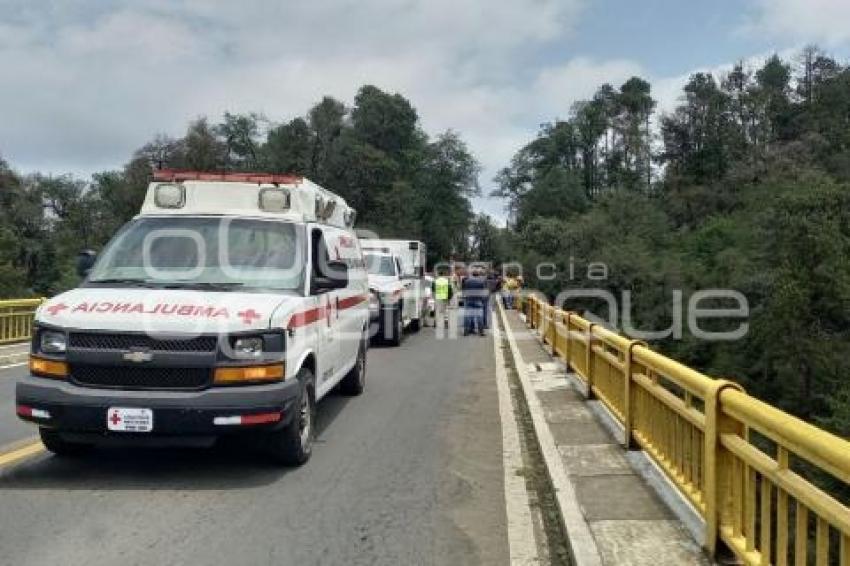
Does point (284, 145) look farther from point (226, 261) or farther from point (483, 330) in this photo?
point (226, 261)

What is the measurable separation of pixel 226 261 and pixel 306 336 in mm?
996

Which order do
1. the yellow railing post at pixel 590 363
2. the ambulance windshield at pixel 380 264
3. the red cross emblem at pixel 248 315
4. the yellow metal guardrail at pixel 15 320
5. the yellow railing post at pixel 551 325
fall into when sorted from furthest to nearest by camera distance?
the ambulance windshield at pixel 380 264 < the yellow metal guardrail at pixel 15 320 < the yellow railing post at pixel 551 325 < the yellow railing post at pixel 590 363 < the red cross emblem at pixel 248 315

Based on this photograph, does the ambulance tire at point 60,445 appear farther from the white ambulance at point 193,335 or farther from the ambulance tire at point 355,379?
the ambulance tire at point 355,379

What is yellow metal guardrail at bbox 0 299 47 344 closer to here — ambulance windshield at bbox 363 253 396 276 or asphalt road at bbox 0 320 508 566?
ambulance windshield at bbox 363 253 396 276

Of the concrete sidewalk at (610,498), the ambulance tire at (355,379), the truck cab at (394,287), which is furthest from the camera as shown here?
the truck cab at (394,287)

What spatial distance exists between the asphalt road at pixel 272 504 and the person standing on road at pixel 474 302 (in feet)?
44.8

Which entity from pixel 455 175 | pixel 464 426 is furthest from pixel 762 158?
pixel 464 426

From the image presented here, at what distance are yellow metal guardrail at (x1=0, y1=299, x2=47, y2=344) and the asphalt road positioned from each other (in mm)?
9528

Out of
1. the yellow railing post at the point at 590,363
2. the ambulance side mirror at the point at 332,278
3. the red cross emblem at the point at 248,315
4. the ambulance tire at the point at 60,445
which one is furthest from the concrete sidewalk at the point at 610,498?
the ambulance tire at the point at 60,445

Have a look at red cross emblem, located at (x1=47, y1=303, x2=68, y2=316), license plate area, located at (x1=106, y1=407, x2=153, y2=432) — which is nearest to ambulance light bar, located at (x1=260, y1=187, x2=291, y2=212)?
red cross emblem, located at (x1=47, y1=303, x2=68, y2=316)

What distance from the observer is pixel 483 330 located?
23.3 metres

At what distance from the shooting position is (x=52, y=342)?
656 cm

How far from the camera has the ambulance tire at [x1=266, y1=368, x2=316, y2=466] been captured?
7.06 m

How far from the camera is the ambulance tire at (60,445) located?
275 inches
